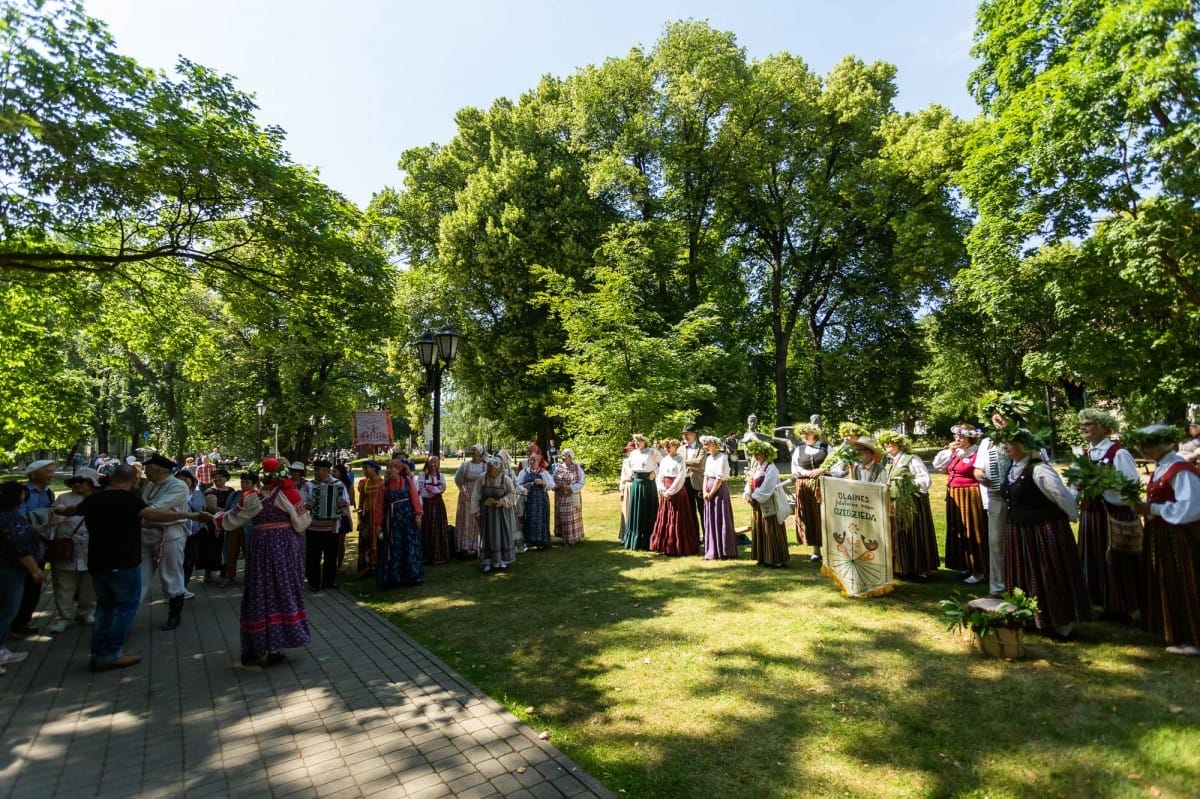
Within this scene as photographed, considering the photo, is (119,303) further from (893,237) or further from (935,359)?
(935,359)

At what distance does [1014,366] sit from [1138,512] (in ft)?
105

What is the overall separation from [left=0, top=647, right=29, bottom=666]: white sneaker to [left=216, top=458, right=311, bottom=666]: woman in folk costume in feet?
7.76

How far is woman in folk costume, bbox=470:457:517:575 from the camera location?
9.99 m

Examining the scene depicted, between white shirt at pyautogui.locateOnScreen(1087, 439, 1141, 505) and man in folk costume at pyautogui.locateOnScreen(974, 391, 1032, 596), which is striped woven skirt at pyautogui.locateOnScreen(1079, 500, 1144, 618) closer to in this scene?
white shirt at pyautogui.locateOnScreen(1087, 439, 1141, 505)

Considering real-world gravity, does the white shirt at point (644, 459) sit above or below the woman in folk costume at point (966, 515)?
above

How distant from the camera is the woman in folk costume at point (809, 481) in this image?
30.7 feet

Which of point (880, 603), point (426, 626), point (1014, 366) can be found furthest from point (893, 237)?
point (426, 626)

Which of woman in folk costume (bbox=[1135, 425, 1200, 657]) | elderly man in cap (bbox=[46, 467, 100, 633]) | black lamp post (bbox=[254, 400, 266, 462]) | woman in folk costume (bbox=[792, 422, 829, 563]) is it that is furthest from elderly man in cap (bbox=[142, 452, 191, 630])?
black lamp post (bbox=[254, 400, 266, 462])

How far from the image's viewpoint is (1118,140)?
44.8 ft

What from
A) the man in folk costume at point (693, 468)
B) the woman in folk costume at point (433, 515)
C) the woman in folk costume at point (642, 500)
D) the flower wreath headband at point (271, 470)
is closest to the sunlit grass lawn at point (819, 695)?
the flower wreath headband at point (271, 470)

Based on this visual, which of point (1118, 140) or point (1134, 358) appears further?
point (1134, 358)

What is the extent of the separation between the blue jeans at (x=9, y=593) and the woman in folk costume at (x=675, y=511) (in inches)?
327

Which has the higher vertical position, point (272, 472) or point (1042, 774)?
point (272, 472)

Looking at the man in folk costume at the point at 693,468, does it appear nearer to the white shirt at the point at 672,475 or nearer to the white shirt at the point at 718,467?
the white shirt at the point at 672,475
